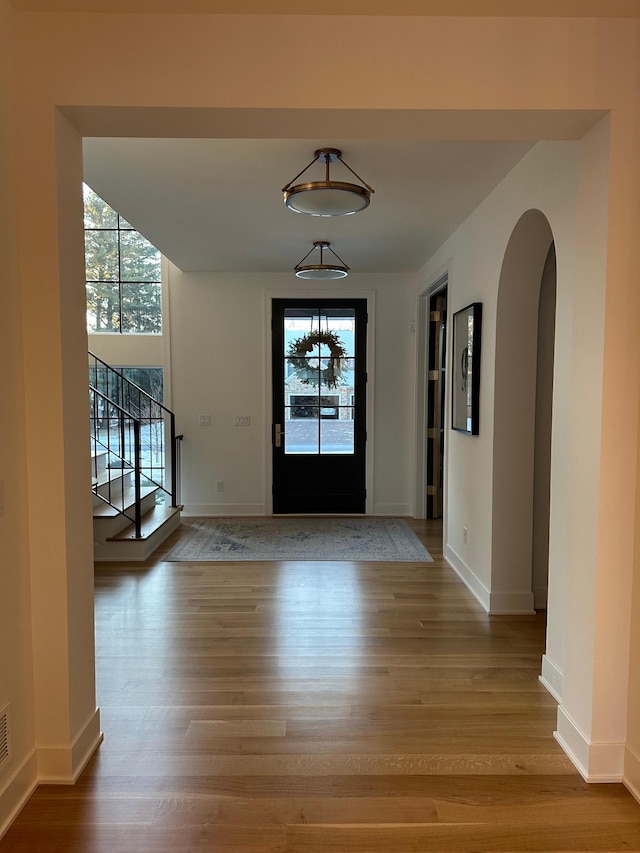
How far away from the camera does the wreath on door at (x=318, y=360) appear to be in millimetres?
6066

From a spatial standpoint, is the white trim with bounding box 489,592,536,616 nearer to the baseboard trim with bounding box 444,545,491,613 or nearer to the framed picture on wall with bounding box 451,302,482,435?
the baseboard trim with bounding box 444,545,491,613

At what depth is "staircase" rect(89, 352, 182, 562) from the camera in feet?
16.4

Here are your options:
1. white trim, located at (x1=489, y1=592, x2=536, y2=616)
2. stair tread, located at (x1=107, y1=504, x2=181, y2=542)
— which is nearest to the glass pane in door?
stair tread, located at (x1=107, y1=504, x2=181, y2=542)

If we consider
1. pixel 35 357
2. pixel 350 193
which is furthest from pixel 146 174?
pixel 35 357

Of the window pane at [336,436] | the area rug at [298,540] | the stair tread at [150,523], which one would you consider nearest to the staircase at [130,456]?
the stair tread at [150,523]

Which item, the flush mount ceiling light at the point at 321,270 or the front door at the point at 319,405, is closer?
the flush mount ceiling light at the point at 321,270

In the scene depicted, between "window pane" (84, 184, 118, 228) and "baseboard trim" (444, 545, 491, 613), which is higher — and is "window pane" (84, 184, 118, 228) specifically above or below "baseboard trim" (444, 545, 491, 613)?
above

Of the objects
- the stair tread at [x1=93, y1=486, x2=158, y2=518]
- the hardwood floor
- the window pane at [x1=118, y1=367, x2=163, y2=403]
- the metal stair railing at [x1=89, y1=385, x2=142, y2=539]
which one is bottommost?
the hardwood floor

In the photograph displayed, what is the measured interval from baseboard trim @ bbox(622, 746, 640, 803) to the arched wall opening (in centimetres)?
151

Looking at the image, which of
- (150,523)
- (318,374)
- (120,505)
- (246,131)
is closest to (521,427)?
(246,131)

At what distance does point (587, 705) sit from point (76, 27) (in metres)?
2.99

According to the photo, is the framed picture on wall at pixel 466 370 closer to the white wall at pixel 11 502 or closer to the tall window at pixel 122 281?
the white wall at pixel 11 502

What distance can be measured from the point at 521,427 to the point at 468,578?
1245 millimetres

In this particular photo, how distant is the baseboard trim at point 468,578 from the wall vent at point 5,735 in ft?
8.85
